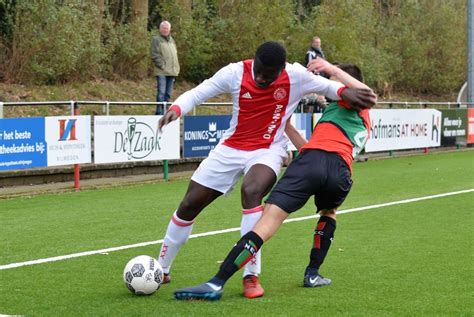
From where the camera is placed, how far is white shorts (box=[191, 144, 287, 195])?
7492mm

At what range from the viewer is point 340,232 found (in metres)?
10.9

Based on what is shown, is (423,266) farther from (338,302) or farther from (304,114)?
(304,114)

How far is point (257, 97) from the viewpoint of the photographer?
7449mm

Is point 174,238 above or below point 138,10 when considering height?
below

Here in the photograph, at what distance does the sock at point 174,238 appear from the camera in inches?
303

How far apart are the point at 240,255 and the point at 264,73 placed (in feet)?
4.54

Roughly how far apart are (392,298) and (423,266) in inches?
60.4

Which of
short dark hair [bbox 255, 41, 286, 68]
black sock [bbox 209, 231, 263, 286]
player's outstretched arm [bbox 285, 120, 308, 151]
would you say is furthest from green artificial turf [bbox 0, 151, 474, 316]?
short dark hair [bbox 255, 41, 286, 68]

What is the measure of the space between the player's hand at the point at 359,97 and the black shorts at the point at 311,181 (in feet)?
1.36

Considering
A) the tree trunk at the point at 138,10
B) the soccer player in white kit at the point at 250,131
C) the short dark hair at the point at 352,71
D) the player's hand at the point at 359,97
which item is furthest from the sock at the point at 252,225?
the tree trunk at the point at 138,10

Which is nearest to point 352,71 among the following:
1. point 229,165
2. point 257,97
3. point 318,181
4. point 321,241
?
point 257,97

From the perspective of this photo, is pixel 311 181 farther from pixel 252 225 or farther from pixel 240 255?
pixel 240 255

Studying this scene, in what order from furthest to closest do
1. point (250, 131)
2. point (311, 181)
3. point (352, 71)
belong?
point (352, 71)
point (250, 131)
point (311, 181)

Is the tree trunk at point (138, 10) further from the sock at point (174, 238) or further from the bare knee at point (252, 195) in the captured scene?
the bare knee at point (252, 195)
